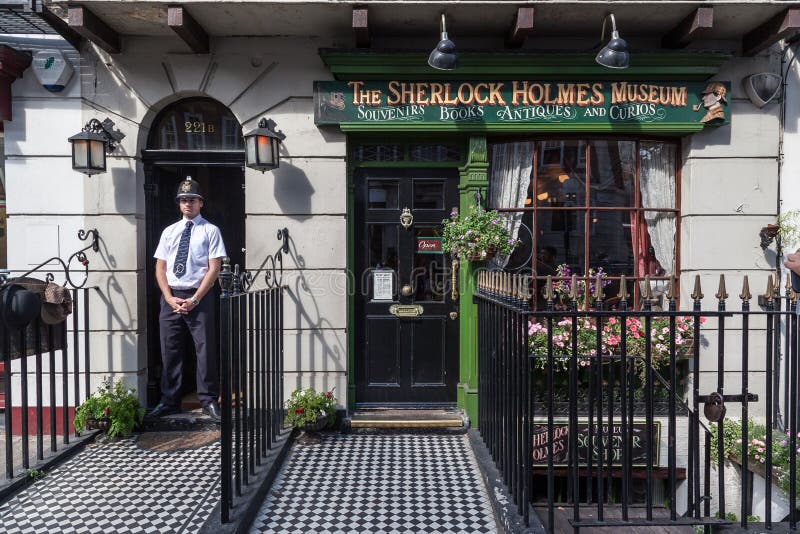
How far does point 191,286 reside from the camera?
15.7 feet

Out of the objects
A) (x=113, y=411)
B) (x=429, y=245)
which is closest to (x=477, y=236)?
(x=429, y=245)

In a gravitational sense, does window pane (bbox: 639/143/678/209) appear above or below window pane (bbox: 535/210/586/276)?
above

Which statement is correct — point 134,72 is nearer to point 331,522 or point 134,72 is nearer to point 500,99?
point 500,99

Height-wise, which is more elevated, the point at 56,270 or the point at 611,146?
the point at 611,146

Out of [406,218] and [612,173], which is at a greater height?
[612,173]

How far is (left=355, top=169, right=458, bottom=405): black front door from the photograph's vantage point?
17.9 feet

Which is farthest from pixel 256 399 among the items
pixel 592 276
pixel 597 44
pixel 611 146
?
pixel 597 44

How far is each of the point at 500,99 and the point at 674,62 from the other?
1.69 metres

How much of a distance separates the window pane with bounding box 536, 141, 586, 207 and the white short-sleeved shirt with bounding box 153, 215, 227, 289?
318 cm

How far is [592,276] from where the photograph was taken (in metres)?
5.34

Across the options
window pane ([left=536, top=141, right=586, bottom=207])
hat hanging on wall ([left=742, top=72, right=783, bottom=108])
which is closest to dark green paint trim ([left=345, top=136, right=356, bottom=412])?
window pane ([left=536, top=141, right=586, bottom=207])

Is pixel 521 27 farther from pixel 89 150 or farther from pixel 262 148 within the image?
pixel 89 150

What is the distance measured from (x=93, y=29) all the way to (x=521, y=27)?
3.78 m

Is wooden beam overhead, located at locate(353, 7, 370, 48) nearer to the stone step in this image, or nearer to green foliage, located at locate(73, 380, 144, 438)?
the stone step
